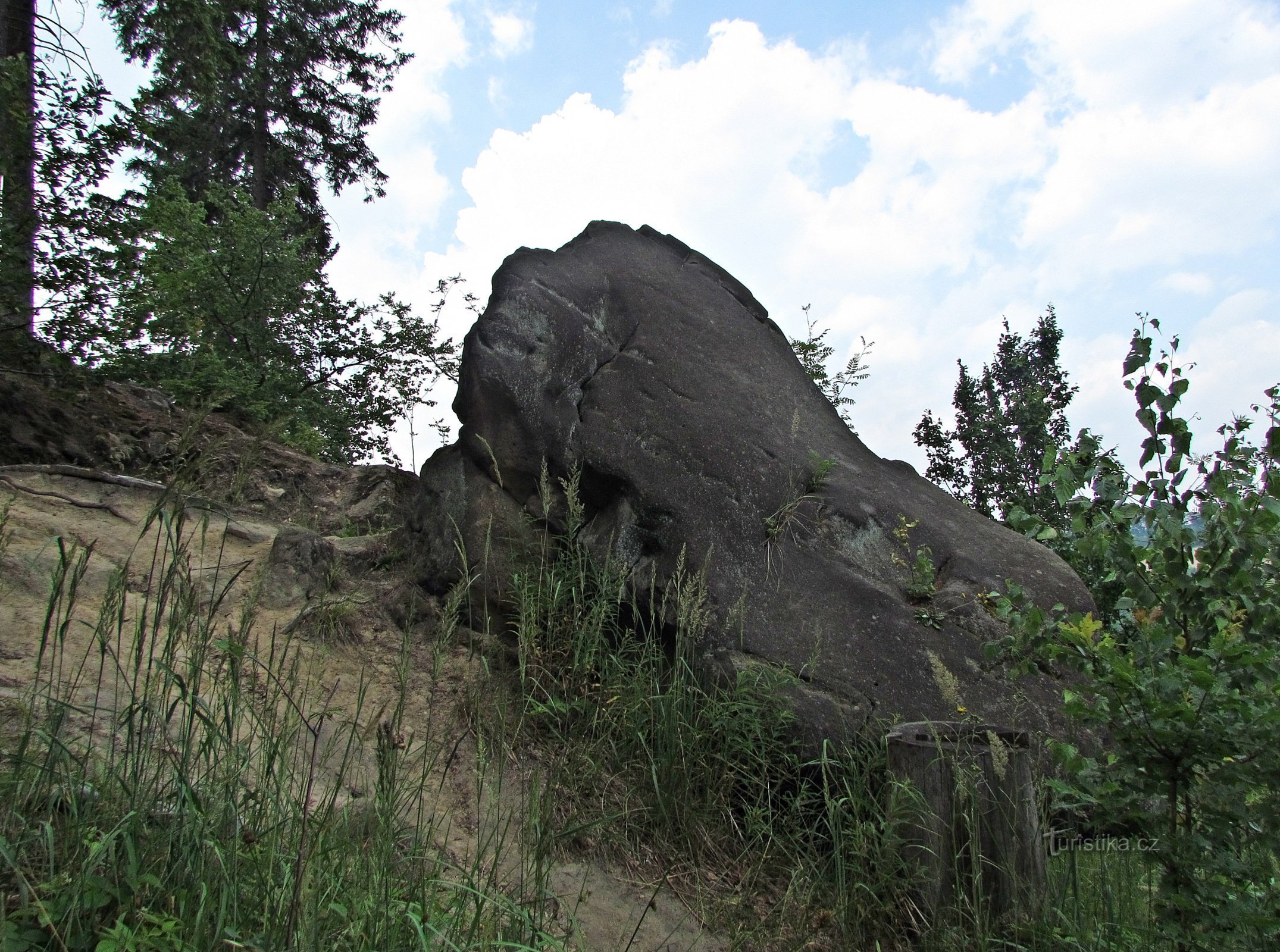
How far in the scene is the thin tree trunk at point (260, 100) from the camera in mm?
13922

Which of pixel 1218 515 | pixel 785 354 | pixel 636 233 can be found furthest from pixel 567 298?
pixel 1218 515

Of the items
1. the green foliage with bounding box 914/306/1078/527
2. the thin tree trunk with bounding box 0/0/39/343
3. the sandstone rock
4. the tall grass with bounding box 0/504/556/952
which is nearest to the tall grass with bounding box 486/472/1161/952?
the tall grass with bounding box 0/504/556/952

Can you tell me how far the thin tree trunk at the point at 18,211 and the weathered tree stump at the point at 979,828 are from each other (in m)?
4.84

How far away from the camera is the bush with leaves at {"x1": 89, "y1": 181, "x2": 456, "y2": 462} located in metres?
7.36

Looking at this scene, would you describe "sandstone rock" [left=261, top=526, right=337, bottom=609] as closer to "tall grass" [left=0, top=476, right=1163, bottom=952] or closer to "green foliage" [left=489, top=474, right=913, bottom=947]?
"tall grass" [left=0, top=476, right=1163, bottom=952]

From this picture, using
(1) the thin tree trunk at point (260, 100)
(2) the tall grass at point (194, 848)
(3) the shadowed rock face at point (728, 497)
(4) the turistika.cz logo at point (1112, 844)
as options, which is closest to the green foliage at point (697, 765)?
(3) the shadowed rock face at point (728, 497)

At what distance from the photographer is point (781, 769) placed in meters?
3.34

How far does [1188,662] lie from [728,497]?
245 centimetres

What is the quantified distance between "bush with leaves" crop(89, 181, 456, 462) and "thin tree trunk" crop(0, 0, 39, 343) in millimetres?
1782

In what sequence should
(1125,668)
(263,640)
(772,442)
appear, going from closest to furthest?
(1125,668) < (263,640) < (772,442)

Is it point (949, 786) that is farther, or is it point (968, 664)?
point (968, 664)

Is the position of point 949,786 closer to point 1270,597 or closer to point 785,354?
point 1270,597

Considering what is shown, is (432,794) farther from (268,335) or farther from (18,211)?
(268,335)

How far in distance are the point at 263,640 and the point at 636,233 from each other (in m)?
3.53
